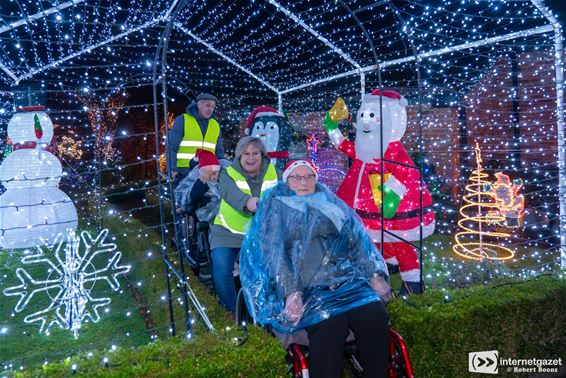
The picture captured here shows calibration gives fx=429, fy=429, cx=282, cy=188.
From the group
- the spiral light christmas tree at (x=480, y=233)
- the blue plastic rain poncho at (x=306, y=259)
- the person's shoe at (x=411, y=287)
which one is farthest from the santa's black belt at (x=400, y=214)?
the blue plastic rain poncho at (x=306, y=259)

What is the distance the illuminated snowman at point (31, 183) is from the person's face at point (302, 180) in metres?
3.09

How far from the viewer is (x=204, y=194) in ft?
13.3

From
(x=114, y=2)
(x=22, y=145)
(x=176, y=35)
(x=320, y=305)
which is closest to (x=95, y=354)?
(x=320, y=305)

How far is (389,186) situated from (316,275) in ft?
6.52

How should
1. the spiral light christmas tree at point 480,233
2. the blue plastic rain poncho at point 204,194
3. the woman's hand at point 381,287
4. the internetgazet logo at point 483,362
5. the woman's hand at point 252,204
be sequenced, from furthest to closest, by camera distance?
the spiral light christmas tree at point 480,233 < the blue plastic rain poncho at point 204,194 < the woman's hand at point 252,204 < the internetgazet logo at point 483,362 < the woman's hand at point 381,287

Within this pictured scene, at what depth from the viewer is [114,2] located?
Answer: 16.8 feet

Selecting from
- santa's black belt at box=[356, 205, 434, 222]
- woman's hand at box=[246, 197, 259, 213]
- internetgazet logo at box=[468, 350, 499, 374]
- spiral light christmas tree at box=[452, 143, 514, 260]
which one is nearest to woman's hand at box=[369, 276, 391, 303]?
internetgazet logo at box=[468, 350, 499, 374]

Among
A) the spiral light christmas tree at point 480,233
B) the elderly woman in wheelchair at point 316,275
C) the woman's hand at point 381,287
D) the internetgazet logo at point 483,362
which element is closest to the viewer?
the elderly woman in wheelchair at point 316,275

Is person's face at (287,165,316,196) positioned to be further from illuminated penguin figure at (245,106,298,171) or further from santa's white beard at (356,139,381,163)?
illuminated penguin figure at (245,106,298,171)

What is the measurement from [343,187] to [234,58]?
144 inches

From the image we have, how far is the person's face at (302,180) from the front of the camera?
9.00 ft

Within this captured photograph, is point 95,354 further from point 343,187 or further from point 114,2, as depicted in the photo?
point 114,2

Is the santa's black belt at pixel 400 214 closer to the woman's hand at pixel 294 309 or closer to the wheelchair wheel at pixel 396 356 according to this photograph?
the wheelchair wheel at pixel 396 356

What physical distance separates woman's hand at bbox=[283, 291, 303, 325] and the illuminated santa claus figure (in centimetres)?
208
